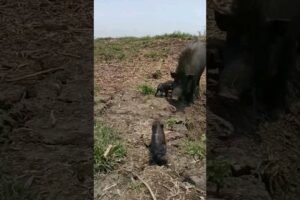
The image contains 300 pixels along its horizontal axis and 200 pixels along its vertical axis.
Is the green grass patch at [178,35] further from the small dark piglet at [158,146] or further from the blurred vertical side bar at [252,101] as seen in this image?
the blurred vertical side bar at [252,101]

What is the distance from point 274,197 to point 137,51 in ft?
17.9

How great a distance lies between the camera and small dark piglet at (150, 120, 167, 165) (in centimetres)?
425

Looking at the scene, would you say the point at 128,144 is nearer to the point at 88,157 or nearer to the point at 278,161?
the point at 88,157

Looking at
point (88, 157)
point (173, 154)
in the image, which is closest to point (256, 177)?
point (88, 157)

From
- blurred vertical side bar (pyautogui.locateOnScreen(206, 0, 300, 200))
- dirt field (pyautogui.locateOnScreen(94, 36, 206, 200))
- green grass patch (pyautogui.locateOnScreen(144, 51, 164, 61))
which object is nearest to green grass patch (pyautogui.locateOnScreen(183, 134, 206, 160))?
dirt field (pyautogui.locateOnScreen(94, 36, 206, 200))

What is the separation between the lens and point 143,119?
5.24 meters

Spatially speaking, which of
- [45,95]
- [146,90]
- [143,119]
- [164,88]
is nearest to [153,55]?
[146,90]

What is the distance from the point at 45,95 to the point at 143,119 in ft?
7.53

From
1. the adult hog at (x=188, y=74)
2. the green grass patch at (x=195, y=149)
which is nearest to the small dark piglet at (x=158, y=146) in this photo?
the green grass patch at (x=195, y=149)

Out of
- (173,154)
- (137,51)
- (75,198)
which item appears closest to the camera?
(75,198)

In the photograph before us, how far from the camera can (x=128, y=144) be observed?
4.62m

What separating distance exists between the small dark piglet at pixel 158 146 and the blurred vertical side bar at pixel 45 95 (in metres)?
1.26

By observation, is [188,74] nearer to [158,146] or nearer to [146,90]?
[146,90]

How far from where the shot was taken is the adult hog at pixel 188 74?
5.83 meters
